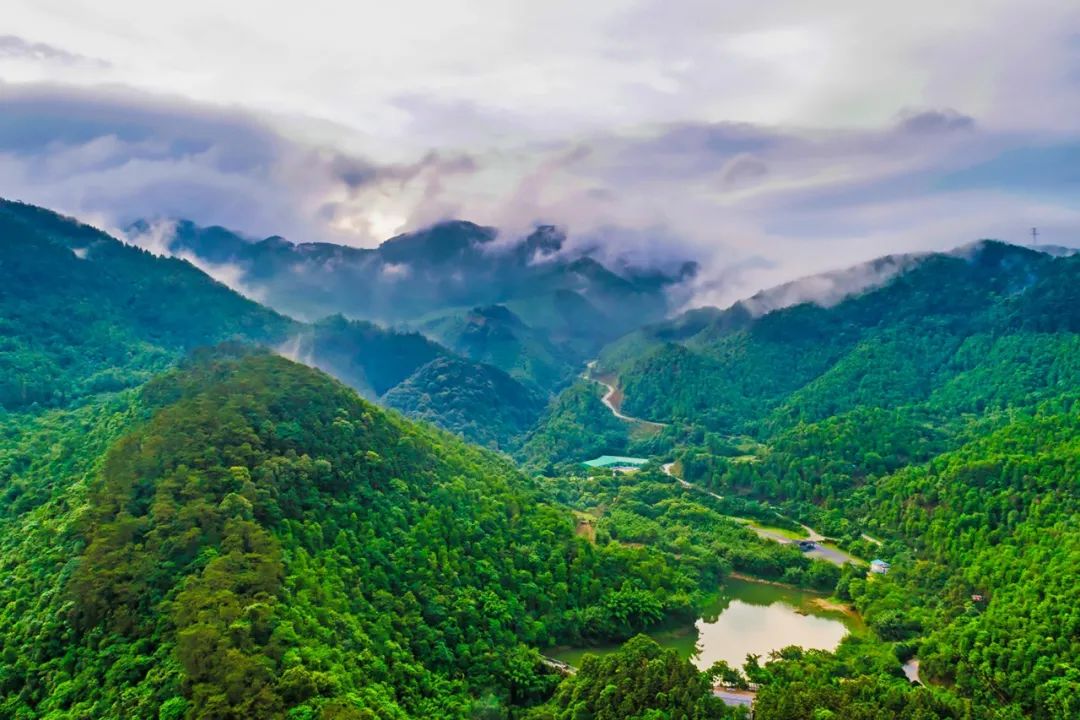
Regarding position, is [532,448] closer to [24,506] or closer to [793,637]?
[793,637]

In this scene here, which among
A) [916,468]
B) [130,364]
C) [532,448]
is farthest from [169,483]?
[532,448]

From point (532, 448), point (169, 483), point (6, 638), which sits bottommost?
point (532, 448)

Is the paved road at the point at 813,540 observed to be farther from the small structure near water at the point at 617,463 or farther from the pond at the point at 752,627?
the small structure near water at the point at 617,463

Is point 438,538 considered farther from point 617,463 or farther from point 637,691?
point 617,463

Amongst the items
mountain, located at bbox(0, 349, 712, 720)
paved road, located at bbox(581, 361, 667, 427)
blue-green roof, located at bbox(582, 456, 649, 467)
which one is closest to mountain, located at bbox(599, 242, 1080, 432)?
paved road, located at bbox(581, 361, 667, 427)

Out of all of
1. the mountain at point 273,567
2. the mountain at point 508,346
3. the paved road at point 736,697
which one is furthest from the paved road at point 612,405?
the paved road at point 736,697
